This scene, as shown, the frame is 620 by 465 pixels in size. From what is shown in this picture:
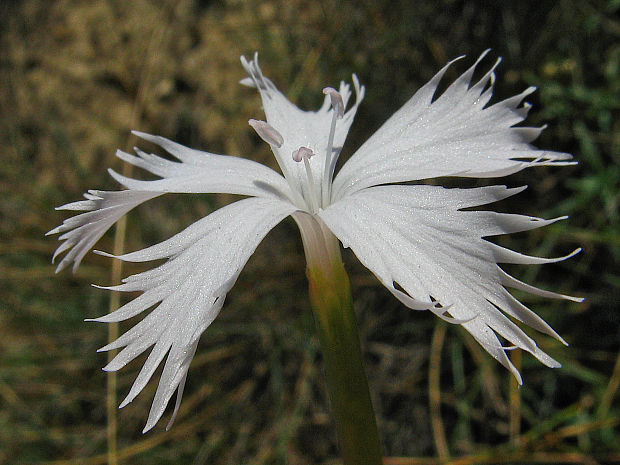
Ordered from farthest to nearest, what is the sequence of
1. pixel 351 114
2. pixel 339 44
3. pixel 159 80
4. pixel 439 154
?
pixel 159 80, pixel 339 44, pixel 351 114, pixel 439 154

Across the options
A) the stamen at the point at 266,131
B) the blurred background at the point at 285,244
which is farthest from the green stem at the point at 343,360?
the blurred background at the point at 285,244

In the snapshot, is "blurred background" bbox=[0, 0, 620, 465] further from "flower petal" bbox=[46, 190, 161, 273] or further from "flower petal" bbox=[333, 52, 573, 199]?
"flower petal" bbox=[46, 190, 161, 273]

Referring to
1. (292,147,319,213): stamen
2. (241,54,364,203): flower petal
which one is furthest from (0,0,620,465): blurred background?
(292,147,319,213): stamen

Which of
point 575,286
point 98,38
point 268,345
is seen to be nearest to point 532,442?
point 575,286

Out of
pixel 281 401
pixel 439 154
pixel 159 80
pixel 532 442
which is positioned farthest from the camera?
pixel 159 80

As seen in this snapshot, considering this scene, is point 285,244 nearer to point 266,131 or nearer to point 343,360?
point 266,131

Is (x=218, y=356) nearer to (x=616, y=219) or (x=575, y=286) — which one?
(x=575, y=286)
